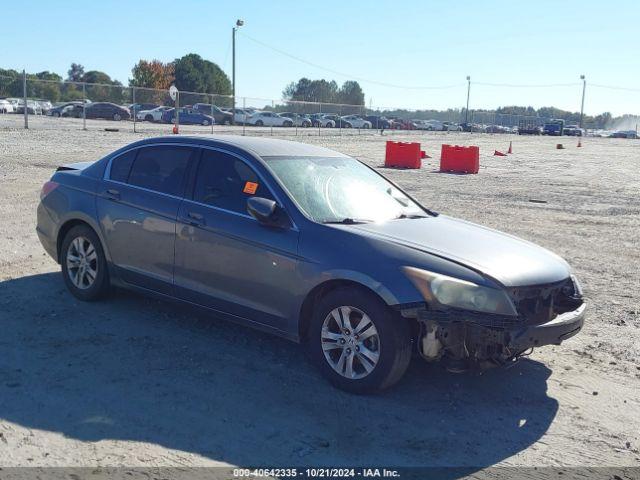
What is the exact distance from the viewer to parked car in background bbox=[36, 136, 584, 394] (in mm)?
4750

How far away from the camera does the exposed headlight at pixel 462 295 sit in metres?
4.68

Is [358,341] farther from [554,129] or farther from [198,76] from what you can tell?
[198,76]

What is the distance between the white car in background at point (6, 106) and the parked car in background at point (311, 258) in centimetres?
5098

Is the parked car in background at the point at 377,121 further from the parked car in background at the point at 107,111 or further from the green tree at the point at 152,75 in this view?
the green tree at the point at 152,75

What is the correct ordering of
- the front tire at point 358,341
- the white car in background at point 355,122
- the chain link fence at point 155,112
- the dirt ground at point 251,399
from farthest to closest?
the white car in background at point 355,122, the chain link fence at point 155,112, the front tire at point 358,341, the dirt ground at point 251,399

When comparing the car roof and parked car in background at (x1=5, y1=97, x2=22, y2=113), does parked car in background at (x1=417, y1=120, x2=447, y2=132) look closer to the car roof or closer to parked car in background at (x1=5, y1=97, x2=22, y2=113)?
parked car in background at (x1=5, y1=97, x2=22, y2=113)

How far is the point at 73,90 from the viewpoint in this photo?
56438mm

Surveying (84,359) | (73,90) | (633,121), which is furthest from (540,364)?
(633,121)

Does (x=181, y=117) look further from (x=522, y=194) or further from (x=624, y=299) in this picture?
(x=624, y=299)

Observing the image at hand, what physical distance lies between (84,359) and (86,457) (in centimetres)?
150

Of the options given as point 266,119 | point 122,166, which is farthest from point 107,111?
point 122,166

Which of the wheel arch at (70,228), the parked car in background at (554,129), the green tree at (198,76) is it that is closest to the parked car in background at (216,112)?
the wheel arch at (70,228)

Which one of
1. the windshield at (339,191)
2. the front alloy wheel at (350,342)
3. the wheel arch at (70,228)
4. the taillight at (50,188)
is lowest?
the front alloy wheel at (350,342)

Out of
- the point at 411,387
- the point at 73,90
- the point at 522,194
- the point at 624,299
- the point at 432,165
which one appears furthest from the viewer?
the point at 73,90
